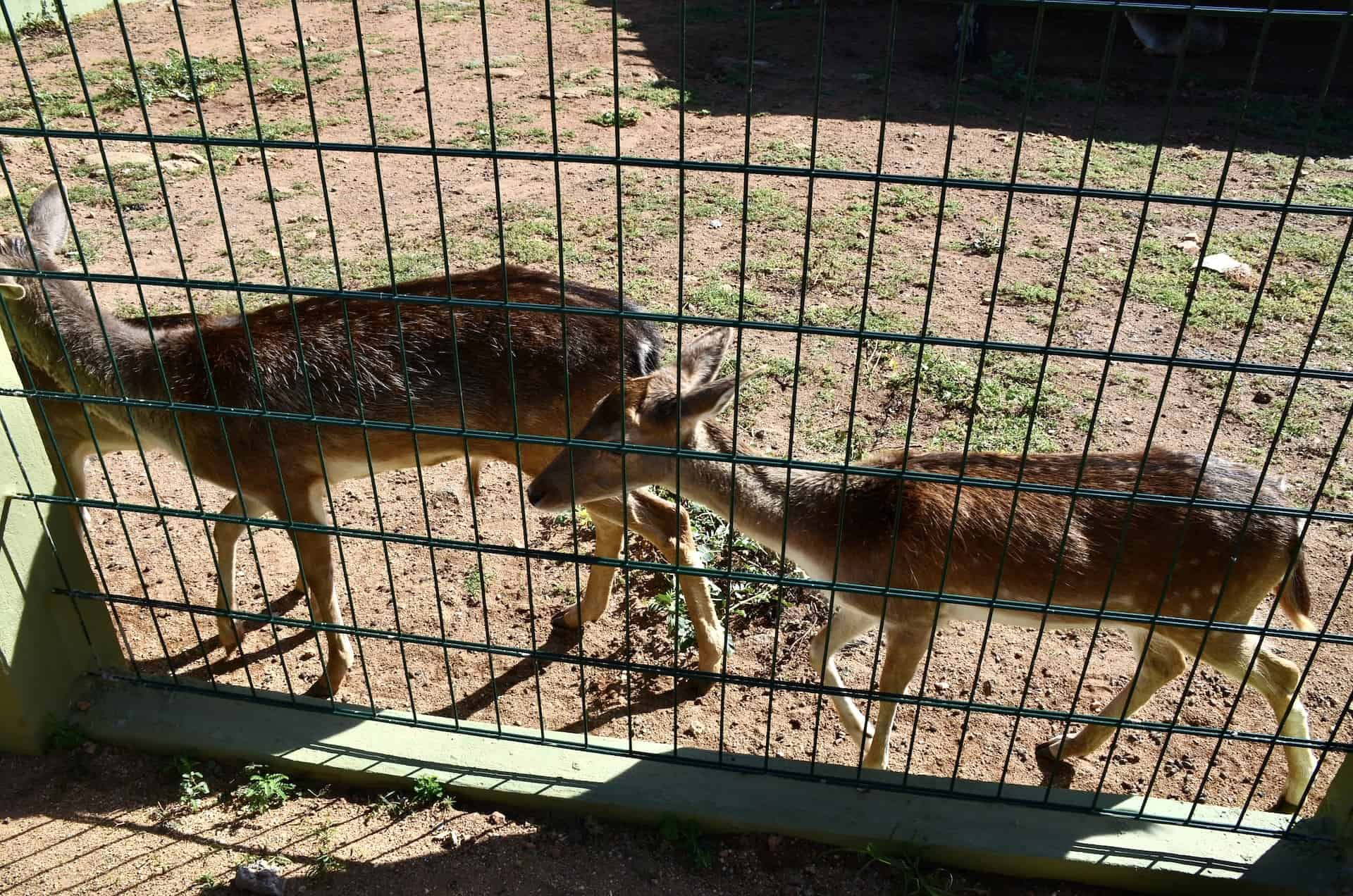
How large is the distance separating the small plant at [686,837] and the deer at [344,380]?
1.00 metres

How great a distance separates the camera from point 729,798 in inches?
143

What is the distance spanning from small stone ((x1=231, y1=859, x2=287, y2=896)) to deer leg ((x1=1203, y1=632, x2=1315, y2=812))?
3.28 meters

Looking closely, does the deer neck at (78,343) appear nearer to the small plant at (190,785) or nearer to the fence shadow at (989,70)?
the small plant at (190,785)

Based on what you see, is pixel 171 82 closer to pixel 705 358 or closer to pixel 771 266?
pixel 771 266

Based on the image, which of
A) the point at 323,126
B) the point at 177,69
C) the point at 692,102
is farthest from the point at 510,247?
the point at 177,69

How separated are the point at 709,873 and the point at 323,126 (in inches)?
348

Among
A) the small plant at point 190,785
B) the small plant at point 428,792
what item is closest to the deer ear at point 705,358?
the small plant at point 428,792

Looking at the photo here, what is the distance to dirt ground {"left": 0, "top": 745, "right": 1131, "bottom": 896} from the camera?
3.46m

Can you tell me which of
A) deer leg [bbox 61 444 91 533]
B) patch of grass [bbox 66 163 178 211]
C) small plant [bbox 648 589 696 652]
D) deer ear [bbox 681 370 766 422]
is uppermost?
deer ear [bbox 681 370 766 422]

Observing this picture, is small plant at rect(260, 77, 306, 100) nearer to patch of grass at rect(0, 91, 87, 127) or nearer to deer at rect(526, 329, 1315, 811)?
patch of grass at rect(0, 91, 87, 127)

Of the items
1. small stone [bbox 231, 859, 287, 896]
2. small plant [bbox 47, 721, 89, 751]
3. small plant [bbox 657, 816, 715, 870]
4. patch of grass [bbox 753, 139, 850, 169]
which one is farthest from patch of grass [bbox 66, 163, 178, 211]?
small plant [bbox 657, 816, 715, 870]

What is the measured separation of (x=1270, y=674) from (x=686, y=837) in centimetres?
216

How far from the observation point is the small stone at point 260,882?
3381 mm

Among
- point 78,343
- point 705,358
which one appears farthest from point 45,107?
point 705,358
